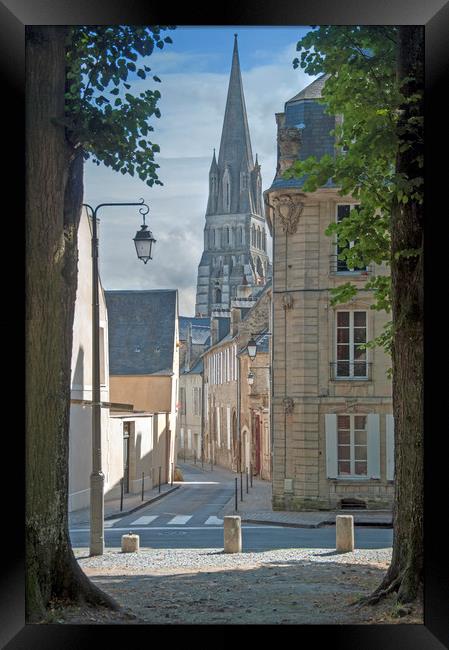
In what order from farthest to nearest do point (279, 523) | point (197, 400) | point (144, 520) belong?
1. point (197, 400)
2. point (279, 523)
3. point (144, 520)

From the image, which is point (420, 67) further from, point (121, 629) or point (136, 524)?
point (136, 524)

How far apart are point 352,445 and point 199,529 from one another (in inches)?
77.1

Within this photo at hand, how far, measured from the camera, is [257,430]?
12688 millimetres

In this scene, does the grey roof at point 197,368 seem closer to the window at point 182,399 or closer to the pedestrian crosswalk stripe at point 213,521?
the window at point 182,399

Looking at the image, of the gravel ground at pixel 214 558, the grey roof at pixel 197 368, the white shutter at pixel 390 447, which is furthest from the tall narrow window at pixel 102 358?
the white shutter at pixel 390 447

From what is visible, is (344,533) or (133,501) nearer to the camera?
(344,533)

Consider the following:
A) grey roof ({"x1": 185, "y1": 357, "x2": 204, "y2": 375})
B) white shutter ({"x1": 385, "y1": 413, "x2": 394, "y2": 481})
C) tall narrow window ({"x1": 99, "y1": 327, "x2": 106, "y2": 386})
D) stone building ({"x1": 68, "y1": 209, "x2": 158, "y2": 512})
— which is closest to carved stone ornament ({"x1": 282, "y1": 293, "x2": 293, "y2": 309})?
grey roof ({"x1": 185, "y1": 357, "x2": 204, "y2": 375})

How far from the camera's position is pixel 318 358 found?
12.4 metres

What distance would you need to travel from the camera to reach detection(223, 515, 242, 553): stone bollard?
9.63m

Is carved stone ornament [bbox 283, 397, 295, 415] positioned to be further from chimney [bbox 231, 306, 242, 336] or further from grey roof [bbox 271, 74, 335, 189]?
grey roof [bbox 271, 74, 335, 189]

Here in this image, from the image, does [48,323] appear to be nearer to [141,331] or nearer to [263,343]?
[141,331]

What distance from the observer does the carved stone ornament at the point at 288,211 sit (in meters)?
13.3

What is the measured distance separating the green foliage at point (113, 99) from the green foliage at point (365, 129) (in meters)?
1.27

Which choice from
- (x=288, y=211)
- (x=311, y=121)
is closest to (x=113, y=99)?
(x=311, y=121)
